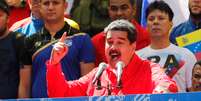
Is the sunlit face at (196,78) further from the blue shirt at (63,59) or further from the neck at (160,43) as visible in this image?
the blue shirt at (63,59)

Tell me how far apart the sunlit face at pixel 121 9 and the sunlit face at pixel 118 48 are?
1365 millimetres

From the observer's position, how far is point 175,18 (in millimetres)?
6547

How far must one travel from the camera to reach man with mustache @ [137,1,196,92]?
5.61 metres

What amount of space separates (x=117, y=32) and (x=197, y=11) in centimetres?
170

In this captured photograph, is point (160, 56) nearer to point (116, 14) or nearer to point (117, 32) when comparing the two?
point (116, 14)

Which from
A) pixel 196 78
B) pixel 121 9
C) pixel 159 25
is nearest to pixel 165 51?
pixel 159 25

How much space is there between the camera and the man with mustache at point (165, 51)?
5609 mm

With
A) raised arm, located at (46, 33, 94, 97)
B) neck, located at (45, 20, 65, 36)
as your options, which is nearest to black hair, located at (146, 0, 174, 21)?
neck, located at (45, 20, 65, 36)

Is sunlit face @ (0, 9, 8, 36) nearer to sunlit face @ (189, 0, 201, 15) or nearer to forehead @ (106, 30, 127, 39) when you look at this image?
forehead @ (106, 30, 127, 39)

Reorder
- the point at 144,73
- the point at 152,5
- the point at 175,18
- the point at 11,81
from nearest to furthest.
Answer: the point at 144,73, the point at 11,81, the point at 152,5, the point at 175,18

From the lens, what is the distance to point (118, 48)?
463 centimetres

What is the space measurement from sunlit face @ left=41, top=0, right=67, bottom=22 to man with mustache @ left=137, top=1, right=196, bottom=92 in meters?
0.87

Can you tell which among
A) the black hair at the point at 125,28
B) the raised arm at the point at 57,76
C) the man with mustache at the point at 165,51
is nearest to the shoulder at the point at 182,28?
the man with mustache at the point at 165,51

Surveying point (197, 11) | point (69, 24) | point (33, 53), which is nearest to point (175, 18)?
point (197, 11)
